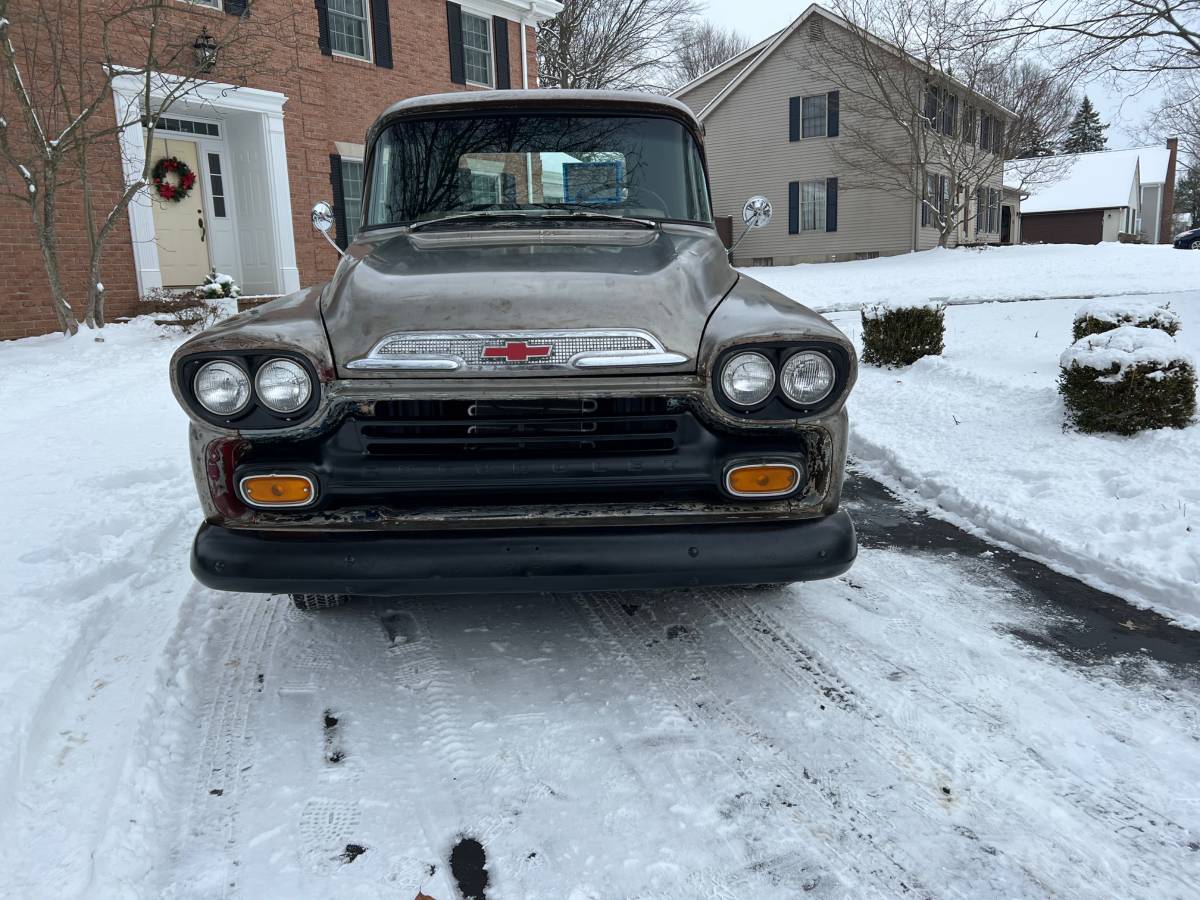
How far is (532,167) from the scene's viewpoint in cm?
382

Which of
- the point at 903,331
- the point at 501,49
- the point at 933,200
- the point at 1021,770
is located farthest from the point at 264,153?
the point at 933,200

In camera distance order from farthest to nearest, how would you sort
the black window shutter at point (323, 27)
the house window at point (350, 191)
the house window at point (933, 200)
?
the house window at point (933, 200) < the house window at point (350, 191) < the black window shutter at point (323, 27)

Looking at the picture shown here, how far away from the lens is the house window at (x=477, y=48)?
1673 cm

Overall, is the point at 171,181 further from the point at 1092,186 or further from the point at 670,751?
the point at 1092,186

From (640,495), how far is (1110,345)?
4.36 m

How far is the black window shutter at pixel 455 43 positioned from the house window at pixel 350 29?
1829 millimetres

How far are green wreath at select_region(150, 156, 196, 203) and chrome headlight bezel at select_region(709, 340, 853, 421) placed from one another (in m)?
12.9

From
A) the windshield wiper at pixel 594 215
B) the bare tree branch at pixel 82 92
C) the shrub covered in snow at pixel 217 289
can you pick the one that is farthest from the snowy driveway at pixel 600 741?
the shrub covered in snow at pixel 217 289

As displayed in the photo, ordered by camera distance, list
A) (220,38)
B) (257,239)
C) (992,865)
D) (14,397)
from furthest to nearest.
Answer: (257,239)
(220,38)
(14,397)
(992,865)

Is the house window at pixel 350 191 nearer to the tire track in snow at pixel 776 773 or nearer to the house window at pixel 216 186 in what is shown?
the house window at pixel 216 186

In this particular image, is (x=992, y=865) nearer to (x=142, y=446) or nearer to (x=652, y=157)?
(x=652, y=157)

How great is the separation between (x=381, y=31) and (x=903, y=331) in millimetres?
11795

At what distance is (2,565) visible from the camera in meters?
3.40

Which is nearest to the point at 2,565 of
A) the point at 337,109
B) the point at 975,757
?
the point at 975,757
